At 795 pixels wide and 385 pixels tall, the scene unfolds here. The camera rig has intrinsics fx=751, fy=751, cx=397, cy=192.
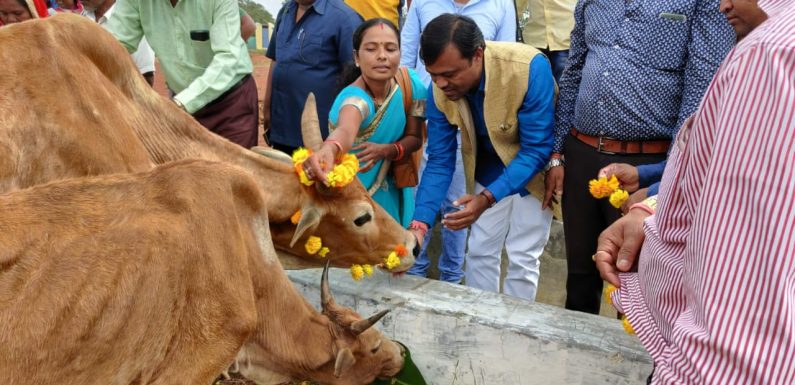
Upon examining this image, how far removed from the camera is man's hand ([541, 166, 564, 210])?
4039mm

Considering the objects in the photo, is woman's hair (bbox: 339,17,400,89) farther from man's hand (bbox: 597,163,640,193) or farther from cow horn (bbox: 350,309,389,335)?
cow horn (bbox: 350,309,389,335)

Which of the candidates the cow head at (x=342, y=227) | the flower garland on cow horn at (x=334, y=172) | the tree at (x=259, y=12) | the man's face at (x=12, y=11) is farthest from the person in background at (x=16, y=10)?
the tree at (x=259, y=12)

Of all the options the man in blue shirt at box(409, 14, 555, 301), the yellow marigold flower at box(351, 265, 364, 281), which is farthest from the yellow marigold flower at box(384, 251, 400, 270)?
the man in blue shirt at box(409, 14, 555, 301)

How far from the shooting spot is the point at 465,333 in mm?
3488

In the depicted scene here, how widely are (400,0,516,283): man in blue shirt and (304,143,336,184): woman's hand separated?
1455mm

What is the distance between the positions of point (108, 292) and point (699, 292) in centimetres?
126

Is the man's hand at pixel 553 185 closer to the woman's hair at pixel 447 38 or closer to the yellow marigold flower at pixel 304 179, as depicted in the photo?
the woman's hair at pixel 447 38

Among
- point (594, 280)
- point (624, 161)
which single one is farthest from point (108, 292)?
point (594, 280)

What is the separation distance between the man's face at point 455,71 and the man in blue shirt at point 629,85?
54cm

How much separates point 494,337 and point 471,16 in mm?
2637

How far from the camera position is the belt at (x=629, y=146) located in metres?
3.50

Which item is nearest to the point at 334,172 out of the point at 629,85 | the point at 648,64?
the point at 629,85

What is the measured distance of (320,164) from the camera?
3574 millimetres

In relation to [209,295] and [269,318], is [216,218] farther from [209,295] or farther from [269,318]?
[269,318]
